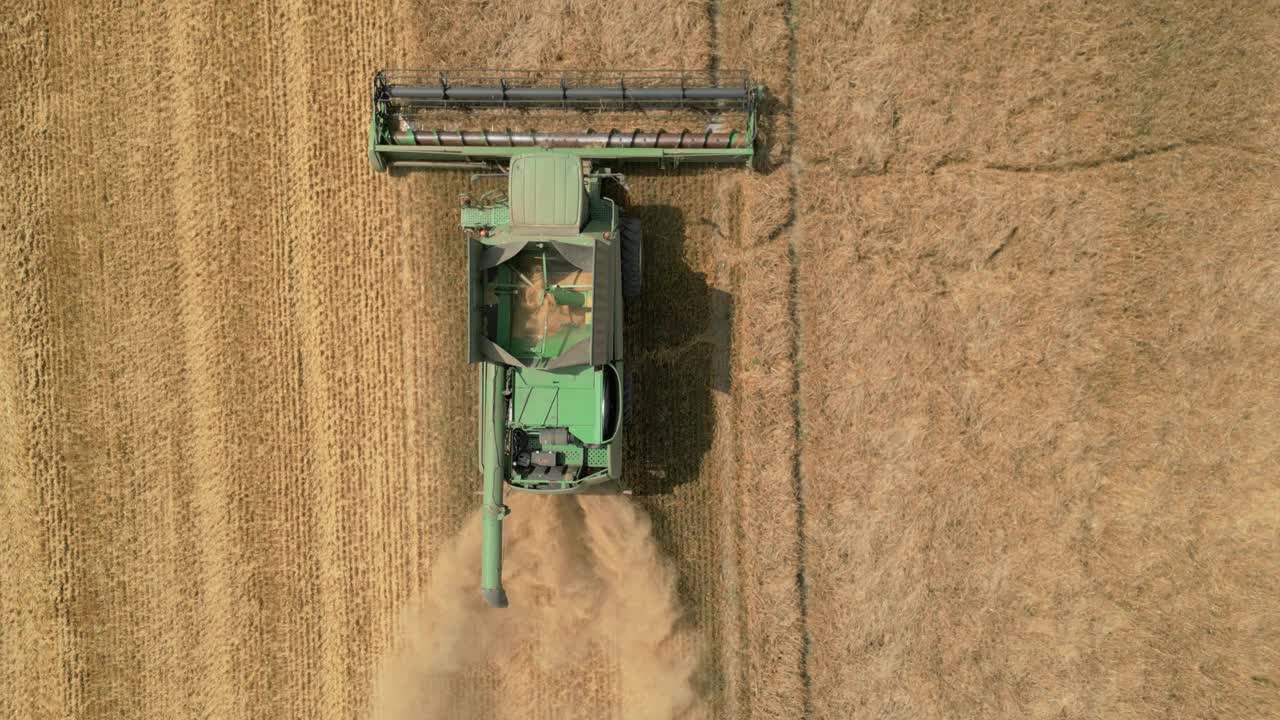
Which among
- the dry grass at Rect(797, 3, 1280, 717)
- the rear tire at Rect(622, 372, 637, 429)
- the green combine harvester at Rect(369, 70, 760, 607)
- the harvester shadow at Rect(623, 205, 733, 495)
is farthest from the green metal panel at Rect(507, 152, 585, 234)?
the dry grass at Rect(797, 3, 1280, 717)

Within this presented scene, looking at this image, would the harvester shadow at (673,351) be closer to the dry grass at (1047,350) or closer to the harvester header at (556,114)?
the harvester header at (556,114)

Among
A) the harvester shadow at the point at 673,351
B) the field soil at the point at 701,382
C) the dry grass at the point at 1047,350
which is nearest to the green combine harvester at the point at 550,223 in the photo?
the field soil at the point at 701,382

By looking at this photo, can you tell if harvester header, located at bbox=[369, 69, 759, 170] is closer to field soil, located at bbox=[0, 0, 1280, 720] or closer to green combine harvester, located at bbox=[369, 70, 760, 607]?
green combine harvester, located at bbox=[369, 70, 760, 607]

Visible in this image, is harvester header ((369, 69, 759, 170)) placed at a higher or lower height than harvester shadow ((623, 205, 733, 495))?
higher

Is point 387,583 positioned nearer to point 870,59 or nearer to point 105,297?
point 105,297

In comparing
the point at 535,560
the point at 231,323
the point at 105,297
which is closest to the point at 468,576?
the point at 535,560

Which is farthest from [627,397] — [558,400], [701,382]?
[701,382]
